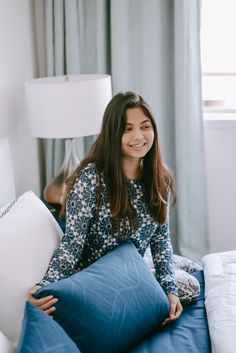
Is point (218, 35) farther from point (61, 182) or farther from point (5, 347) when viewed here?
point (5, 347)

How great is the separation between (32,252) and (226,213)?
1.70m

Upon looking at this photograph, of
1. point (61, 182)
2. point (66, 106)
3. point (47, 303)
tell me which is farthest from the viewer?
point (61, 182)

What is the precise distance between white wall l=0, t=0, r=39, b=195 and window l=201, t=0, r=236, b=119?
3.36 ft

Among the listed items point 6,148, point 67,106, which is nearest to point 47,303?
point 6,148

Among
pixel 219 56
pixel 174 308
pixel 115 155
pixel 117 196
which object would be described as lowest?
pixel 174 308

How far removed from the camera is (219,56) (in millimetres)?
3012

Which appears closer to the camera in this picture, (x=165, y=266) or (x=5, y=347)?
(x=5, y=347)

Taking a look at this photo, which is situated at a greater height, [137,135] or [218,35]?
[218,35]

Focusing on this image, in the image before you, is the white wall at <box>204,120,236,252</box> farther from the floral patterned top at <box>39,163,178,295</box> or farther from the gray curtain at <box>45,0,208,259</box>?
the floral patterned top at <box>39,163,178,295</box>

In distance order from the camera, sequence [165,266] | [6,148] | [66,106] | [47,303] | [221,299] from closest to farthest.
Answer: [47,303] → [221,299] → [165,266] → [6,148] → [66,106]

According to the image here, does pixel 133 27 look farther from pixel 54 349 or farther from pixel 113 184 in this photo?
pixel 54 349

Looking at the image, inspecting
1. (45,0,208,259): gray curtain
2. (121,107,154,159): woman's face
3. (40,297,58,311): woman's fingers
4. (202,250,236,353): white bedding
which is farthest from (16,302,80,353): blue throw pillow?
(45,0,208,259): gray curtain

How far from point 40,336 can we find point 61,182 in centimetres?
138

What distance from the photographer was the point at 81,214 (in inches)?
65.1
